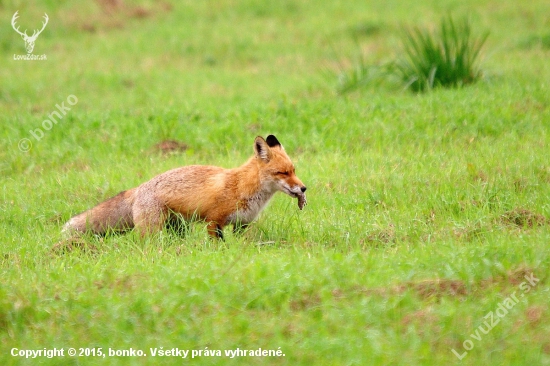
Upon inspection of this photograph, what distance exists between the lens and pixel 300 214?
9141mm

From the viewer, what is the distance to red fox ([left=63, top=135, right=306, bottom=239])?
841 cm

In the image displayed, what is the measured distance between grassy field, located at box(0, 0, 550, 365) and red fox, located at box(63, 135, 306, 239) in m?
0.22

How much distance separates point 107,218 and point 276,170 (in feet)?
7.46

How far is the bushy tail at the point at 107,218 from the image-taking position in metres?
8.87

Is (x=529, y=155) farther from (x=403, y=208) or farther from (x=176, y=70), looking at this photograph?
(x=176, y=70)

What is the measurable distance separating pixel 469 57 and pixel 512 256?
7918 millimetres

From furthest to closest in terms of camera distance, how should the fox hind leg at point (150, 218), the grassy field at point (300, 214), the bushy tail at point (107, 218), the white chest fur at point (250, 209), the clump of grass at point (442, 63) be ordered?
1. the clump of grass at point (442, 63)
2. the bushy tail at point (107, 218)
3. the fox hind leg at point (150, 218)
4. the white chest fur at point (250, 209)
5. the grassy field at point (300, 214)

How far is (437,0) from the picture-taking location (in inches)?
888

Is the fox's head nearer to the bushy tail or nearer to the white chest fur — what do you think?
the white chest fur

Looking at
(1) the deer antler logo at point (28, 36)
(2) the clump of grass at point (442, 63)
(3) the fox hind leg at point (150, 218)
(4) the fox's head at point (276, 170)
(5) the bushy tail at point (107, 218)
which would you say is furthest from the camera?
(1) the deer antler logo at point (28, 36)

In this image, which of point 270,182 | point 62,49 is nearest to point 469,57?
point 270,182

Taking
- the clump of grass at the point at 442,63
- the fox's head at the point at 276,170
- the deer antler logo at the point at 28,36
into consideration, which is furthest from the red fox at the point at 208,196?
the deer antler logo at the point at 28,36

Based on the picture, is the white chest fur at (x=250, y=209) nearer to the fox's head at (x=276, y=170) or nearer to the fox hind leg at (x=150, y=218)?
the fox's head at (x=276, y=170)

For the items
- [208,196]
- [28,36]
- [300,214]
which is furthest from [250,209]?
[28,36]
